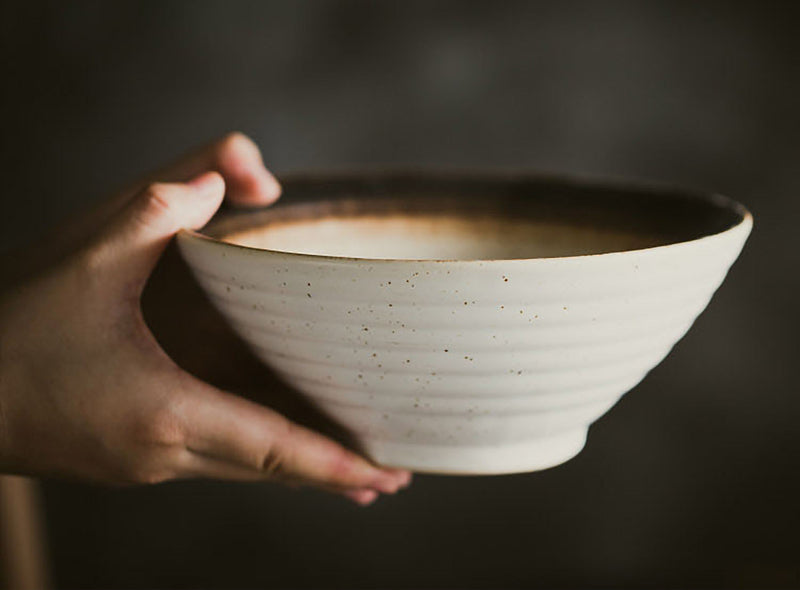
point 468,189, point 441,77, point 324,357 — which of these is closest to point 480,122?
point 441,77

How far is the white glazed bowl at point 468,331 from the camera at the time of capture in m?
0.30

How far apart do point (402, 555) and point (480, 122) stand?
0.55m

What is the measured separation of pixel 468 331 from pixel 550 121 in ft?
2.38

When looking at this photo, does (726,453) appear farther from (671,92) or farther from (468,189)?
(468,189)

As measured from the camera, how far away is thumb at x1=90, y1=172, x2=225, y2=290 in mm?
382

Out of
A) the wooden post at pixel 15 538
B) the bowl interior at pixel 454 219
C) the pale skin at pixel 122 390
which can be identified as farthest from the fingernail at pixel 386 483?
the wooden post at pixel 15 538

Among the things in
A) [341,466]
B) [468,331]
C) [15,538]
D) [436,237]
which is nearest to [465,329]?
[468,331]

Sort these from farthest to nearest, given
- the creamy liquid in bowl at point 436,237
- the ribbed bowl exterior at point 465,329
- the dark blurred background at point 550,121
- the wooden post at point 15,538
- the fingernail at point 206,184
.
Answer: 1. the dark blurred background at point 550,121
2. the wooden post at point 15,538
3. the creamy liquid in bowl at point 436,237
4. the fingernail at point 206,184
5. the ribbed bowl exterior at point 465,329

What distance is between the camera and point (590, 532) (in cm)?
110

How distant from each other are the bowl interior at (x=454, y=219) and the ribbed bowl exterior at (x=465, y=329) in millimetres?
143

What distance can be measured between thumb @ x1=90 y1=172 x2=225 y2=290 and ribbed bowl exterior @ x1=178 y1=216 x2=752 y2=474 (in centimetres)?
2

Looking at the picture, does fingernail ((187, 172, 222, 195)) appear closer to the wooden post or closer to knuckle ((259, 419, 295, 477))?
knuckle ((259, 419, 295, 477))

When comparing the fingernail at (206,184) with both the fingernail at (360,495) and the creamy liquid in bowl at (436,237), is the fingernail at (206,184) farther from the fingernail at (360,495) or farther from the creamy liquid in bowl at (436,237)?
the fingernail at (360,495)

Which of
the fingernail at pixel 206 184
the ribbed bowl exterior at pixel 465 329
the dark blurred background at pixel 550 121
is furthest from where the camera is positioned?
the dark blurred background at pixel 550 121
